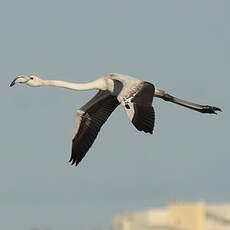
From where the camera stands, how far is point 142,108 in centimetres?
4562

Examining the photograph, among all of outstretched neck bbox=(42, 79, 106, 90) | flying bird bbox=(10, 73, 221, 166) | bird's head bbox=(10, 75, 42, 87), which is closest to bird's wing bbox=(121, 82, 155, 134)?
flying bird bbox=(10, 73, 221, 166)

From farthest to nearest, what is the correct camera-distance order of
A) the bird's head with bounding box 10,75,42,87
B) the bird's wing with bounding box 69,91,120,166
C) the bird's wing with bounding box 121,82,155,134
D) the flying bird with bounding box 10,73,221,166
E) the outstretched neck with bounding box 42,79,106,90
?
1. the bird's wing with bounding box 69,91,120,166
2. the bird's head with bounding box 10,75,42,87
3. the outstretched neck with bounding box 42,79,106,90
4. the flying bird with bounding box 10,73,221,166
5. the bird's wing with bounding box 121,82,155,134

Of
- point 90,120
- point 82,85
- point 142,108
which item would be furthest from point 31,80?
point 142,108

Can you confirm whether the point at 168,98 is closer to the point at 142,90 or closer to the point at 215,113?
the point at 215,113

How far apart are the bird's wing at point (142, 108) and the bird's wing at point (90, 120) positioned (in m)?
4.40

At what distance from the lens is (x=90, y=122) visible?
170 feet

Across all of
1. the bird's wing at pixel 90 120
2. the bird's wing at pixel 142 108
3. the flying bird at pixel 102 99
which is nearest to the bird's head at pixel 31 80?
the flying bird at pixel 102 99

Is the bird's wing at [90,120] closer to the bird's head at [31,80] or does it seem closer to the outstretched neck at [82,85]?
the outstretched neck at [82,85]

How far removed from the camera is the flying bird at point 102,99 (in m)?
47.1

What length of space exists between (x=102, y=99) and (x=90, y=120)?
2.55ft

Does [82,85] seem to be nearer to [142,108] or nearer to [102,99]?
[102,99]

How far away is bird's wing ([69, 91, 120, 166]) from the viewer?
51.7 metres

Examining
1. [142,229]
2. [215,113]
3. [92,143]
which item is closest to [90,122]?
[92,143]

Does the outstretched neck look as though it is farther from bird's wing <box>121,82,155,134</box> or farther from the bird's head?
bird's wing <box>121,82,155,134</box>
